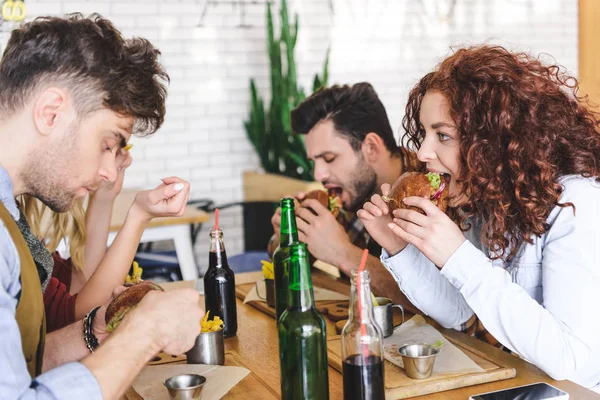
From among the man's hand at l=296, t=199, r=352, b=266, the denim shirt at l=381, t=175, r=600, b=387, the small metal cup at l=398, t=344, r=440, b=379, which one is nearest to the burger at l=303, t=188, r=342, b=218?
the man's hand at l=296, t=199, r=352, b=266

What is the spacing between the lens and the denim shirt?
150 centimetres

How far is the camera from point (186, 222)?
12.9 ft

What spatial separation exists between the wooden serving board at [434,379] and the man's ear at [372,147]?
140 cm

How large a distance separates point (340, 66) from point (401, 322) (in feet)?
12.6

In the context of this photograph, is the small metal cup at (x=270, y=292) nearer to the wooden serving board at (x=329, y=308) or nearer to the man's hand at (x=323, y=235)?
the wooden serving board at (x=329, y=308)

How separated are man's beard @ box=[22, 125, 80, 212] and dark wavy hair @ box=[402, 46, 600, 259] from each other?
90 cm

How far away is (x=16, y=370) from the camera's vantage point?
1117 mm

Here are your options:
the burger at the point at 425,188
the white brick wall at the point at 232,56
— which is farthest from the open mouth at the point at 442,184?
the white brick wall at the point at 232,56

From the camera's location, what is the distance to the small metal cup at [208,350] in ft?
5.21

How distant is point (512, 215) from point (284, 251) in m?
0.56

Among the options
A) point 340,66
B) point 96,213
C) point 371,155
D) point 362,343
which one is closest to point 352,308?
point 362,343

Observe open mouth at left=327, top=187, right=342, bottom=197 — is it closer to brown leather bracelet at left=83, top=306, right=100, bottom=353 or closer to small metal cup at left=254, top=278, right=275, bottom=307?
small metal cup at left=254, top=278, right=275, bottom=307

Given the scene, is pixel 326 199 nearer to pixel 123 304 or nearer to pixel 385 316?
pixel 385 316

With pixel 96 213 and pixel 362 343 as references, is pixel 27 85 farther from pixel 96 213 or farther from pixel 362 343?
pixel 96 213
